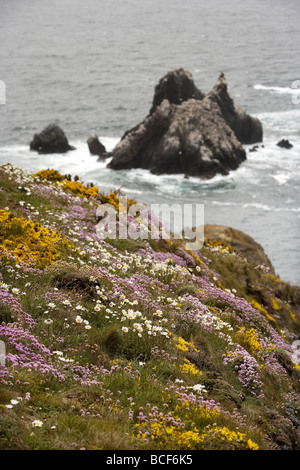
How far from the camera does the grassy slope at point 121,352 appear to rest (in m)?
6.20

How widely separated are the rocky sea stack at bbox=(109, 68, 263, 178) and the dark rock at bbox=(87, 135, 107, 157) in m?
2.93

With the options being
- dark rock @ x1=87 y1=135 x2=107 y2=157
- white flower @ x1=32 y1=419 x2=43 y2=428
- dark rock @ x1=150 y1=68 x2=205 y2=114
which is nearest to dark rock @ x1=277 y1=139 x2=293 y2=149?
dark rock @ x1=150 y1=68 x2=205 y2=114

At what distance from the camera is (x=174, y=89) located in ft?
249

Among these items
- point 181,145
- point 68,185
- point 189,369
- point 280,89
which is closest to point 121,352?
point 189,369

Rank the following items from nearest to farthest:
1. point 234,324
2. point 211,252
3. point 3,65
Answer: point 234,324, point 211,252, point 3,65

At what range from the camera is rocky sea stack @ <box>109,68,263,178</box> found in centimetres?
6769

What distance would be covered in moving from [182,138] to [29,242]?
59.6 metres

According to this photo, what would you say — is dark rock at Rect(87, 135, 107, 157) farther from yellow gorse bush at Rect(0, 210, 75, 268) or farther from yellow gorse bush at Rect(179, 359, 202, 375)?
yellow gorse bush at Rect(179, 359, 202, 375)

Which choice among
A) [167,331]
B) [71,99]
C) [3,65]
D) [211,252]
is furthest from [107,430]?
[3,65]

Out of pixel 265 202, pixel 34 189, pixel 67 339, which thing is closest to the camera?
pixel 67 339

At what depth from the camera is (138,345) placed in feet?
27.2

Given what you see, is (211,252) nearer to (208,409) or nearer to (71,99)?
(208,409)

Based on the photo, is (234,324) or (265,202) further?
(265,202)

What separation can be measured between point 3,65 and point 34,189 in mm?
115948
